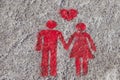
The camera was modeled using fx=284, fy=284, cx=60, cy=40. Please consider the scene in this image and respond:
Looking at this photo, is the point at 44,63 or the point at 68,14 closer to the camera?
the point at 44,63

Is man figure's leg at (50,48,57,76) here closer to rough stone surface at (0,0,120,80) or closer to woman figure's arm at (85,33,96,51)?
rough stone surface at (0,0,120,80)

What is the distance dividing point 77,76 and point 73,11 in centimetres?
A: 38

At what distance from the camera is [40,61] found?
1.53 m

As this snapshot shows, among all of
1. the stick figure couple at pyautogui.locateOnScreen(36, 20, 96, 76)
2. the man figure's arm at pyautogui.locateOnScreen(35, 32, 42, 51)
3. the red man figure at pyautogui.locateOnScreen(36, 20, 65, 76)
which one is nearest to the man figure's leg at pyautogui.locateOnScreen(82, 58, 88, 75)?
the stick figure couple at pyautogui.locateOnScreen(36, 20, 96, 76)

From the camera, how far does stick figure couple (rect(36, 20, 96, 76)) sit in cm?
153

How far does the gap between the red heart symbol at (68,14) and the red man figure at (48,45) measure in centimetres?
8

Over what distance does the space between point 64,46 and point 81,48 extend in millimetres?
95

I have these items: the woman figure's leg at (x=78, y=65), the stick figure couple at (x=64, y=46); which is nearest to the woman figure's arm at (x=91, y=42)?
the stick figure couple at (x=64, y=46)

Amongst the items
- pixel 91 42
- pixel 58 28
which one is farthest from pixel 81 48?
pixel 58 28

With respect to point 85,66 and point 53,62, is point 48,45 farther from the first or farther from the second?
point 85,66

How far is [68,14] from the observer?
5.37 ft

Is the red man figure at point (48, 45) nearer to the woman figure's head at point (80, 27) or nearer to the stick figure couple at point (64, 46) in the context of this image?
the stick figure couple at point (64, 46)

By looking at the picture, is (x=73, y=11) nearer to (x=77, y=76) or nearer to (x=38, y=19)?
(x=38, y=19)

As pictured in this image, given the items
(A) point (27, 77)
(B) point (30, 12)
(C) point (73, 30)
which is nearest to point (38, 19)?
(B) point (30, 12)
